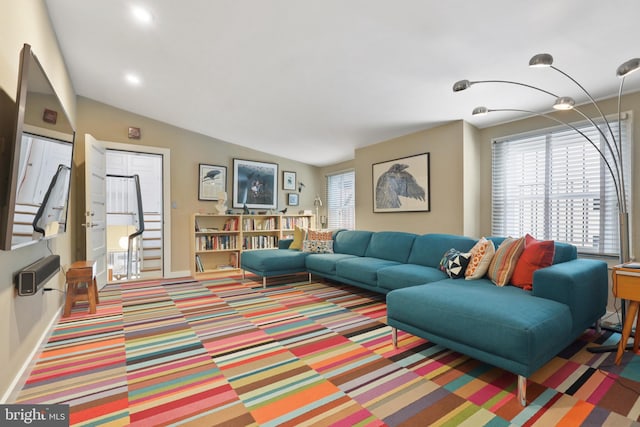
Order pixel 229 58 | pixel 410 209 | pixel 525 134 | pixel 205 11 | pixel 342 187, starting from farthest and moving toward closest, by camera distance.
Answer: pixel 342 187 < pixel 410 209 < pixel 525 134 < pixel 229 58 < pixel 205 11

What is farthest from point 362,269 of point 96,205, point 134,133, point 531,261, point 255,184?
point 134,133

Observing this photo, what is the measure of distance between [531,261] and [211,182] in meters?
4.75

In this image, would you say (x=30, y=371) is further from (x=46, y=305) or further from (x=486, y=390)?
(x=486, y=390)

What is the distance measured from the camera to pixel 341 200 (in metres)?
6.43

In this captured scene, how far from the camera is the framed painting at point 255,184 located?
18.7 feet

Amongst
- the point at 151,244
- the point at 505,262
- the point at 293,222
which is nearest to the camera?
the point at 505,262

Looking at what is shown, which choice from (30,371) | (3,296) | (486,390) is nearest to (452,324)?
(486,390)

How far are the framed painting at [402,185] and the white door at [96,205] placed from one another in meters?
3.95

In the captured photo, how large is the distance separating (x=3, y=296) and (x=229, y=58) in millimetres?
2496

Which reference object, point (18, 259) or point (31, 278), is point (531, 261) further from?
point (18, 259)

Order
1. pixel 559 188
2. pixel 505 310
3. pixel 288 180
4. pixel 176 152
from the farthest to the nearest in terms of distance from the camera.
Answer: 1. pixel 288 180
2. pixel 176 152
3. pixel 559 188
4. pixel 505 310

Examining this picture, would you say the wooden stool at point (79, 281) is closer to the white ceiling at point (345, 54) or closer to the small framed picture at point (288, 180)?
the white ceiling at point (345, 54)

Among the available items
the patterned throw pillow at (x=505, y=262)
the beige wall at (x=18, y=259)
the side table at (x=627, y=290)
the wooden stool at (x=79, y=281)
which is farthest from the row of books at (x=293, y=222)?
the side table at (x=627, y=290)

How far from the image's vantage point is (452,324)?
6.15ft
